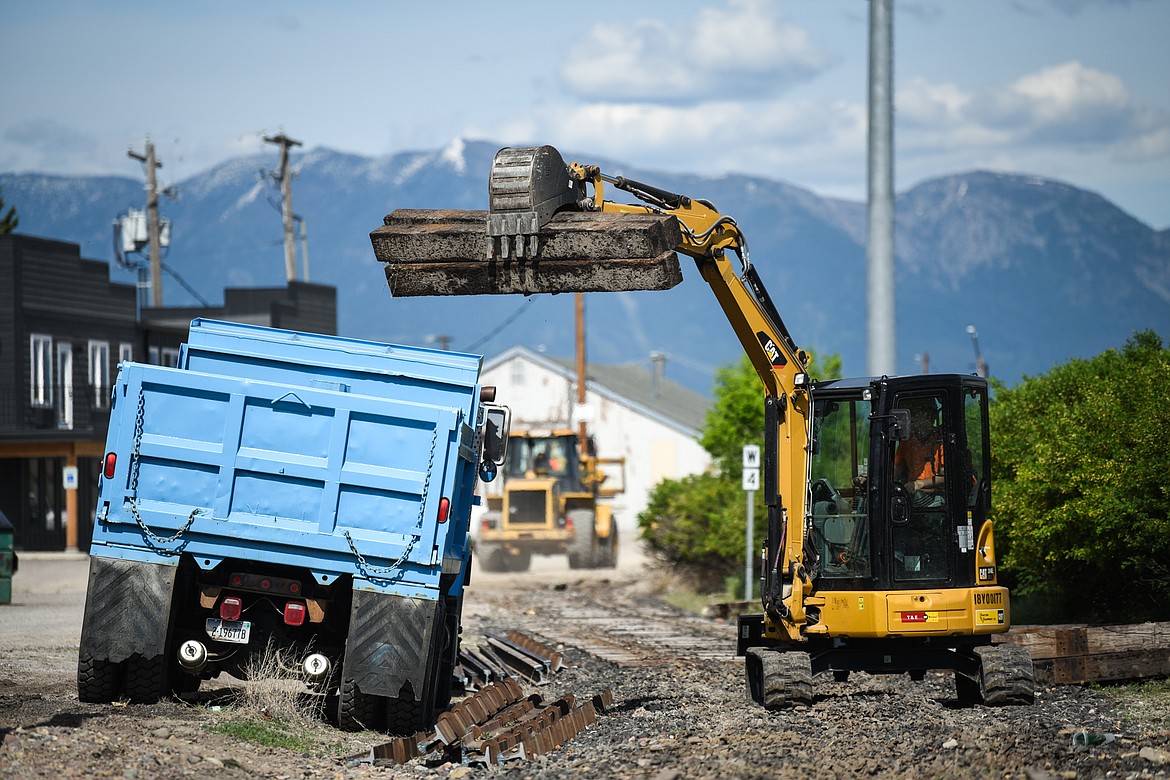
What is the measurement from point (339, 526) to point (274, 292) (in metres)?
41.5

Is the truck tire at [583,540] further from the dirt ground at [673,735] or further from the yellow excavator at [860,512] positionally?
the yellow excavator at [860,512]

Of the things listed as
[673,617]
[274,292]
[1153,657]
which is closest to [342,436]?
[1153,657]

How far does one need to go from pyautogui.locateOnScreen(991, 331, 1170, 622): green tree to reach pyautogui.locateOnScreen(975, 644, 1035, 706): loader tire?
12.5ft

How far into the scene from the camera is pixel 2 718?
10.4m

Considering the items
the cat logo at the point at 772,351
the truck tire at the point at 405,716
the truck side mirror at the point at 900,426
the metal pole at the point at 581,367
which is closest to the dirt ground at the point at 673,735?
the truck tire at the point at 405,716

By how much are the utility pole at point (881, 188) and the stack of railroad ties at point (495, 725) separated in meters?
4.21

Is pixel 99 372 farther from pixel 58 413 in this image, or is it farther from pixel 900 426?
pixel 900 426

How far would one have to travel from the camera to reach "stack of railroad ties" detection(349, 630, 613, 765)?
10203mm

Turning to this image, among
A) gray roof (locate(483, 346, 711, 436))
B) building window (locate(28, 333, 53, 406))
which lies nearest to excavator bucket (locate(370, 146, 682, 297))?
building window (locate(28, 333, 53, 406))

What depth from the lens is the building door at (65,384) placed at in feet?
134

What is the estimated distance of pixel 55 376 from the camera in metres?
40.9

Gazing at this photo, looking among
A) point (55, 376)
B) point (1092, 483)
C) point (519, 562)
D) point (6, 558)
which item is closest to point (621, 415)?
point (519, 562)

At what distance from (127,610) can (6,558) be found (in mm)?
12594

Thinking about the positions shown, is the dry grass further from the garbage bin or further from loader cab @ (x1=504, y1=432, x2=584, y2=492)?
loader cab @ (x1=504, y1=432, x2=584, y2=492)
